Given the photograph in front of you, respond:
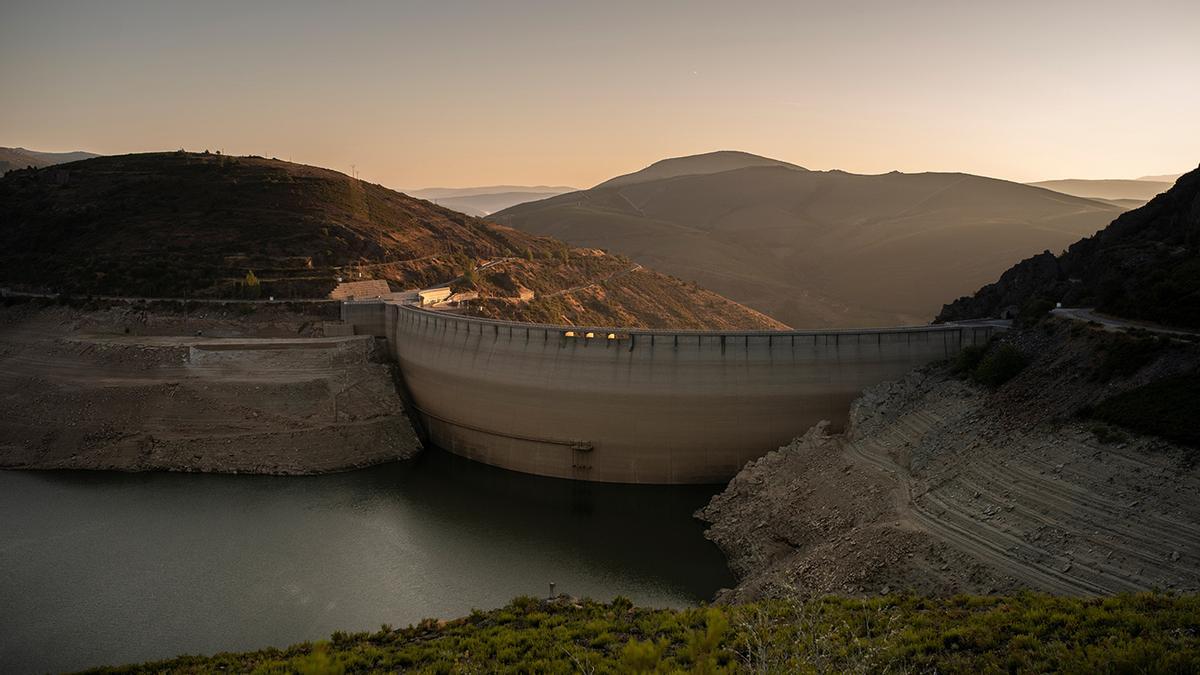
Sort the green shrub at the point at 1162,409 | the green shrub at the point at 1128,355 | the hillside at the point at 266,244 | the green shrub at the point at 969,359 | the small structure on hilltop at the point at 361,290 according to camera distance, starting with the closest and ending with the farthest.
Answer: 1. the green shrub at the point at 1162,409
2. the green shrub at the point at 1128,355
3. the green shrub at the point at 969,359
4. the small structure on hilltop at the point at 361,290
5. the hillside at the point at 266,244

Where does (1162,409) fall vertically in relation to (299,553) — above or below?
above

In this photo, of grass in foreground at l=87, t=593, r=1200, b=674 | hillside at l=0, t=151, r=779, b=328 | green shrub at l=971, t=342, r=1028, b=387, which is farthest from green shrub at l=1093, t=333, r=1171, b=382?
hillside at l=0, t=151, r=779, b=328

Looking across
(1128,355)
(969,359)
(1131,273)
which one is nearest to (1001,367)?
(969,359)

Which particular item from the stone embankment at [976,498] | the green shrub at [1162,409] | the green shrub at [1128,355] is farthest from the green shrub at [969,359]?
the green shrub at [1162,409]

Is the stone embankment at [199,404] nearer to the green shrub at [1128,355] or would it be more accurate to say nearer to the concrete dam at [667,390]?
the concrete dam at [667,390]

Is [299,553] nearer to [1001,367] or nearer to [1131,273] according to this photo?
[1001,367]

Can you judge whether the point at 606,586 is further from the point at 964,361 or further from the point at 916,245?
the point at 916,245

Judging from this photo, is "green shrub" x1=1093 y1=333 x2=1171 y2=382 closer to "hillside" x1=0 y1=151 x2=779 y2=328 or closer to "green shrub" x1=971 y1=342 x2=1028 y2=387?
"green shrub" x1=971 y1=342 x2=1028 y2=387
